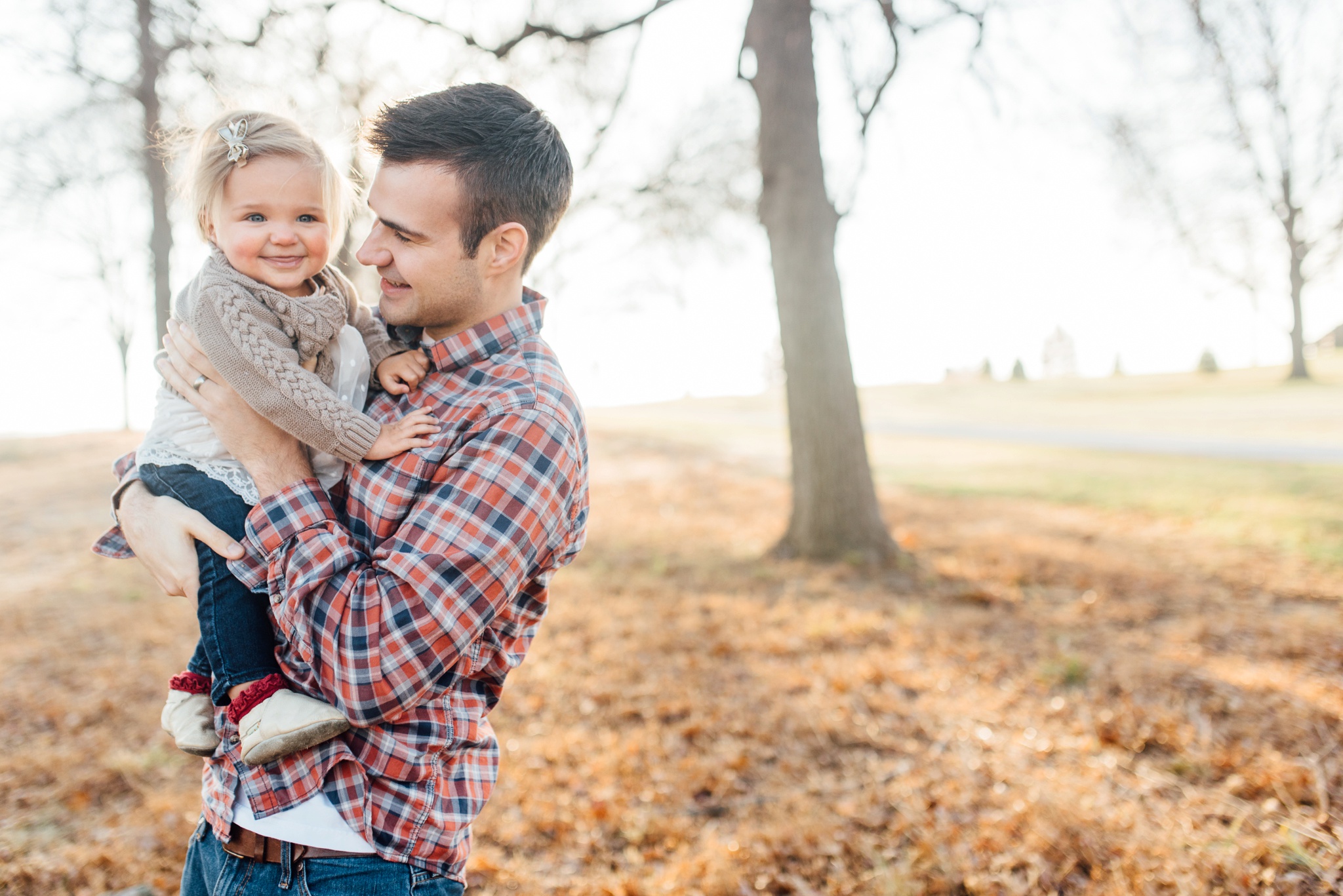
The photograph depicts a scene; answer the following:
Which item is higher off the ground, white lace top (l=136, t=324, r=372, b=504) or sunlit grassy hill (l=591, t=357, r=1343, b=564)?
white lace top (l=136, t=324, r=372, b=504)

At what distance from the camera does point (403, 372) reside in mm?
1860

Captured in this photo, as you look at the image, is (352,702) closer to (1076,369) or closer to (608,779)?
(608,779)

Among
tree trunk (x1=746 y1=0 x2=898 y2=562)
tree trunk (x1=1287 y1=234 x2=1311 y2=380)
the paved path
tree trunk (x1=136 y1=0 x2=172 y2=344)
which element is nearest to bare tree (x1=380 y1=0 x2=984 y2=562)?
tree trunk (x1=746 y1=0 x2=898 y2=562)

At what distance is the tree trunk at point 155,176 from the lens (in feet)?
24.2

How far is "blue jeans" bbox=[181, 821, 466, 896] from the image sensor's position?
1.47 metres

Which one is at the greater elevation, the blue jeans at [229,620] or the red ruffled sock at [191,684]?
the blue jeans at [229,620]

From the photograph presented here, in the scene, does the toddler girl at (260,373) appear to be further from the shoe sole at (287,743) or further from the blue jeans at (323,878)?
the blue jeans at (323,878)

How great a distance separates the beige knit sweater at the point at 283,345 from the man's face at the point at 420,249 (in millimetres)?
227

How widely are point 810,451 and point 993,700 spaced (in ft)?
11.1

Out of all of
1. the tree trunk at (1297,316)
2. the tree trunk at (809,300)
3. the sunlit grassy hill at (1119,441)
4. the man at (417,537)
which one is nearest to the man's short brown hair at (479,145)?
the man at (417,537)

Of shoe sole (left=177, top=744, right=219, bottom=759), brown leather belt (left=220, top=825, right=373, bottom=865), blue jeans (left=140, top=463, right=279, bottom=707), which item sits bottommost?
brown leather belt (left=220, top=825, right=373, bottom=865)

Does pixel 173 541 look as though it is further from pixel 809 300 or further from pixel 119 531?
pixel 809 300

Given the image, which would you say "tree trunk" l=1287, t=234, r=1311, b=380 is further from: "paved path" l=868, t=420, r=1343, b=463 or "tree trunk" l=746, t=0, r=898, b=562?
"tree trunk" l=746, t=0, r=898, b=562

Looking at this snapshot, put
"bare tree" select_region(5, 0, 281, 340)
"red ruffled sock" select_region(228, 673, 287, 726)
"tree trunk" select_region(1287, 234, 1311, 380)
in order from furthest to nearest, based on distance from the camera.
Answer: "tree trunk" select_region(1287, 234, 1311, 380)
"bare tree" select_region(5, 0, 281, 340)
"red ruffled sock" select_region(228, 673, 287, 726)
